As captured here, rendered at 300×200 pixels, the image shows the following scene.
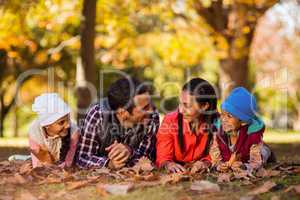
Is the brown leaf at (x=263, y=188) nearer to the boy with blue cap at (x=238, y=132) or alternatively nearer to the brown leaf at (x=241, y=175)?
the brown leaf at (x=241, y=175)

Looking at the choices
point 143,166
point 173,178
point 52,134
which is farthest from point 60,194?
point 52,134

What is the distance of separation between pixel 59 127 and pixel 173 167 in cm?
104

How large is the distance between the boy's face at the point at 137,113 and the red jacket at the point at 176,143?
0.80ft

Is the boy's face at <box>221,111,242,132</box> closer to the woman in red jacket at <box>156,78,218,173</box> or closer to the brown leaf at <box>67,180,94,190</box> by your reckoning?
the woman in red jacket at <box>156,78,218,173</box>

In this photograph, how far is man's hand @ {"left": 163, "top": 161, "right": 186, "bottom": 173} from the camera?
5.09 metres

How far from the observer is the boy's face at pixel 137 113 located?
5.31 meters

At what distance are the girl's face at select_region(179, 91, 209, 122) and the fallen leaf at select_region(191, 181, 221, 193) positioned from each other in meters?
1.30

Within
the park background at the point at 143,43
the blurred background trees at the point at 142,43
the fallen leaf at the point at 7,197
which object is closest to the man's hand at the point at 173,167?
the fallen leaf at the point at 7,197

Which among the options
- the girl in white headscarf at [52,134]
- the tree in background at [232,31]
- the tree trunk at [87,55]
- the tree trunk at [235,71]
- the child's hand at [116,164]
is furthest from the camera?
the tree trunk at [235,71]

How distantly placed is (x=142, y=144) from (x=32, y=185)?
1.51 meters

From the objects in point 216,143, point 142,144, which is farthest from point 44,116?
point 216,143

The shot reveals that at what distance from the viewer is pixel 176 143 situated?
564 cm

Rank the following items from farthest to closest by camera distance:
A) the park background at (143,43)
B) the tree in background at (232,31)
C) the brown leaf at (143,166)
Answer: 1. the tree in background at (232,31)
2. the park background at (143,43)
3. the brown leaf at (143,166)

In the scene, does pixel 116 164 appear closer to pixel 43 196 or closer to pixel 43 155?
pixel 43 155
